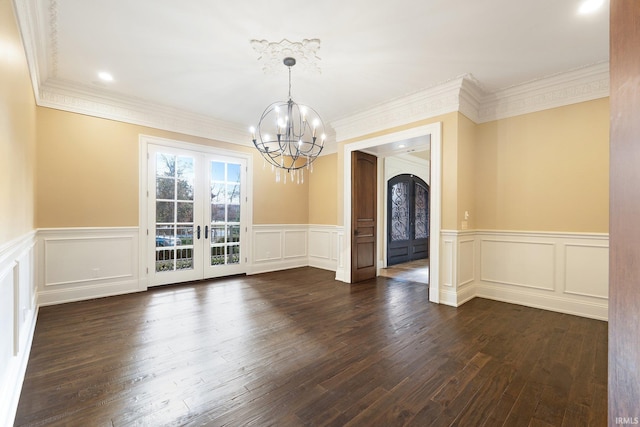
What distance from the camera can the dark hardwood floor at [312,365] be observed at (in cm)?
183

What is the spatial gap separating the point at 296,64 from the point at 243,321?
3057mm

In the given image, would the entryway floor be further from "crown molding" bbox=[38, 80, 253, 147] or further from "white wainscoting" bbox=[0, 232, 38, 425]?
"white wainscoting" bbox=[0, 232, 38, 425]

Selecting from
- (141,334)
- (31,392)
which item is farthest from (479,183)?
(31,392)

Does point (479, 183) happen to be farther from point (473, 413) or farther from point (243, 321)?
point (243, 321)

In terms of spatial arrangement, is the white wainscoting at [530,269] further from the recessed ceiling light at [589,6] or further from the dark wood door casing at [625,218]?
the dark wood door casing at [625,218]

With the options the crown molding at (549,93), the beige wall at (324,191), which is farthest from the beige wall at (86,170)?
the crown molding at (549,93)

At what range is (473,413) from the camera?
1.83m

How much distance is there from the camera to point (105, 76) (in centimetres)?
373

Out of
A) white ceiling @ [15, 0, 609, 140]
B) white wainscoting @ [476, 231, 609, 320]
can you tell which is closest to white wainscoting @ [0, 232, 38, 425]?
white ceiling @ [15, 0, 609, 140]

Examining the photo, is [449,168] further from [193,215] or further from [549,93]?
[193,215]

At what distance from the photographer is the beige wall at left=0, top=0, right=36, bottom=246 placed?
1.82 metres

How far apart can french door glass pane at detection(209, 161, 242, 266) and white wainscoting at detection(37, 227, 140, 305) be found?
133 cm

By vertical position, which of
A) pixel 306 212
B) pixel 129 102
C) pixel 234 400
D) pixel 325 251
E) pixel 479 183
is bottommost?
pixel 234 400

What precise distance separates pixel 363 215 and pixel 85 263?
4.45 metres
